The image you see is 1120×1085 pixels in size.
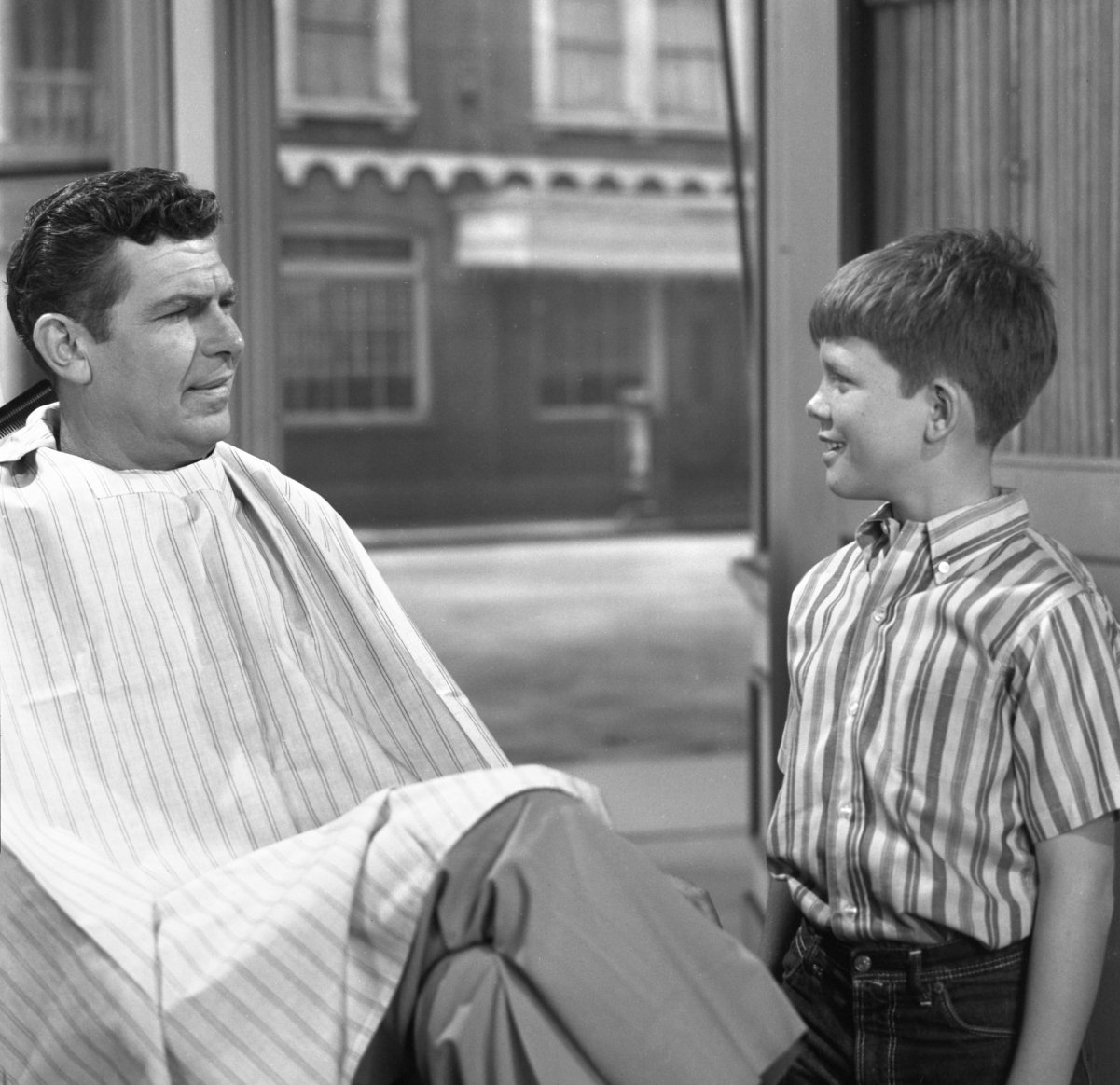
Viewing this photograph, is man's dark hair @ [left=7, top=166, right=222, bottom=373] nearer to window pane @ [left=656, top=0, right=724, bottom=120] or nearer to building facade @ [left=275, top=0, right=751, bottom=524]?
building facade @ [left=275, top=0, right=751, bottom=524]

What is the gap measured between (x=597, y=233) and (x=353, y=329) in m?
2.68

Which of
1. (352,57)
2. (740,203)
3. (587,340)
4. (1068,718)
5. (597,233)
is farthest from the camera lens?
(587,340)

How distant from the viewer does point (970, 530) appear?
138 cm

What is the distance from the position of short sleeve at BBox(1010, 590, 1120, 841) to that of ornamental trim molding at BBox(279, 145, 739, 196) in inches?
538

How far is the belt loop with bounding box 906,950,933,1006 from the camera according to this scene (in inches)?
52.4

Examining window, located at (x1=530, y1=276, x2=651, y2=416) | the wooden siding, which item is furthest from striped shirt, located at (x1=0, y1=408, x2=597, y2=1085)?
window, located at (x1=530, y1=276, x2=651, y2=416)

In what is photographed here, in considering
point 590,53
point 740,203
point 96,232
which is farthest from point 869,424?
point 590,53

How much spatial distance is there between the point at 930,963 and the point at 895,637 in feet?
0.91

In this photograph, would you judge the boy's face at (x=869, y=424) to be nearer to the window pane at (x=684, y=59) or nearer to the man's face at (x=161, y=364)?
the man's face at (x=161, y=364)

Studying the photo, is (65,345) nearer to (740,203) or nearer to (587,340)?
(740,203)

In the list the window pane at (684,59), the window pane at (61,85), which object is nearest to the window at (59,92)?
the window pane at (61,85)

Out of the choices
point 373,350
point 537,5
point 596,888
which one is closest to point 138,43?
point 596,888

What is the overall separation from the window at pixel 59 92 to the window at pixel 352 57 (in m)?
12.7

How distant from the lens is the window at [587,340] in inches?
633
